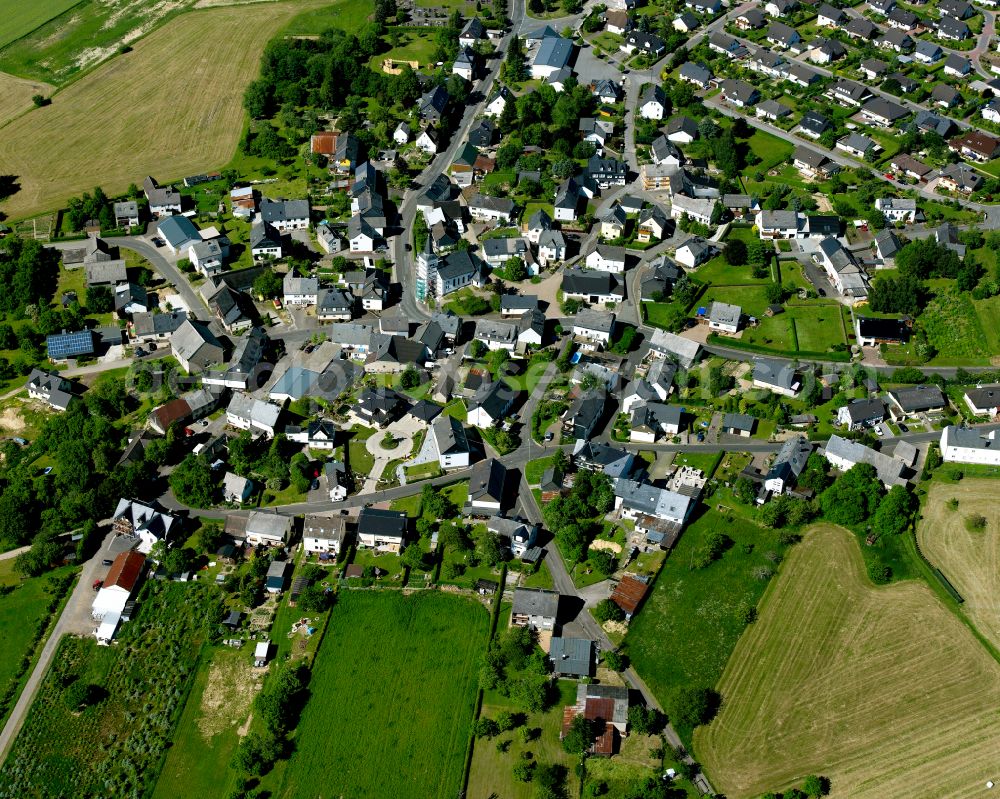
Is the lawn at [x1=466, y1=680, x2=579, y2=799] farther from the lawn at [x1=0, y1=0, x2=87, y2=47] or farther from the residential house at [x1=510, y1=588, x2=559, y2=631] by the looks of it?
the lawn at [x1=0, y1=0, x2=87, y2=47]

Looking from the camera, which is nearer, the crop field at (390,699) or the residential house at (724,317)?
the crop field at (390,699)

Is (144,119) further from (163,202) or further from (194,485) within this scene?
(194,485)

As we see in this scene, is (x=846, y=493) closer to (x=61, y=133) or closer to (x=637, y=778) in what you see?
(x=637, y=778)

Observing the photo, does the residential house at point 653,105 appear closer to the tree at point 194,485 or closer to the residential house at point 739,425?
the residential house at point 739,425

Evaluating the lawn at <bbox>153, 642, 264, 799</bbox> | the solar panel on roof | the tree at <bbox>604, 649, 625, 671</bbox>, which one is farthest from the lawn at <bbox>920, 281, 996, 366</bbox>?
the solar panel on roof

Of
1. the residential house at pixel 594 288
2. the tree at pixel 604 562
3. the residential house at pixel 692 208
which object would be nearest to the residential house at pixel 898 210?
the residential house at pixel 692 208

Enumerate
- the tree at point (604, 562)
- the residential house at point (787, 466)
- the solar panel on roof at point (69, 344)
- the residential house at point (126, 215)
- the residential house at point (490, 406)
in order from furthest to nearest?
1. the residential house at point (126, 215)
2. the solar panel on roof at point (69, 344)
3. the residential house at point (490, 406)
4. the residential house at point (787, 466)
5. the tree at point (604, 562)
